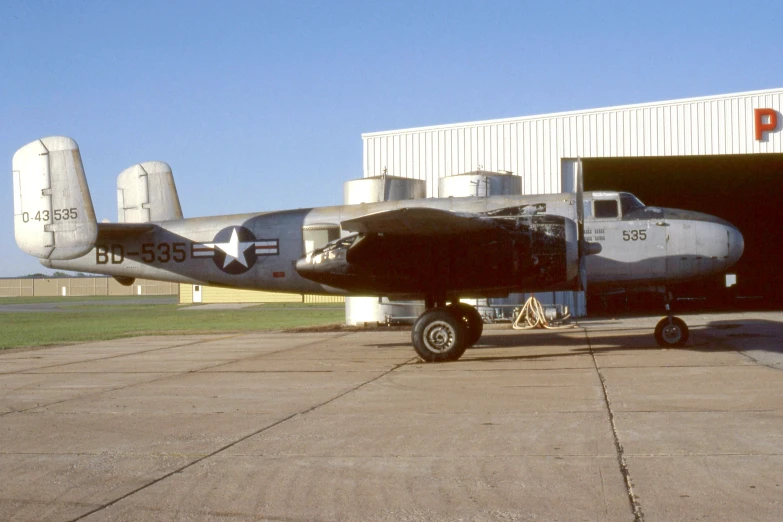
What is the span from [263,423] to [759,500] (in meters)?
5.16

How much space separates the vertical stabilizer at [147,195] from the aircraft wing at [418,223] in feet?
22.2

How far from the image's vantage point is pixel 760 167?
3353 centimetres

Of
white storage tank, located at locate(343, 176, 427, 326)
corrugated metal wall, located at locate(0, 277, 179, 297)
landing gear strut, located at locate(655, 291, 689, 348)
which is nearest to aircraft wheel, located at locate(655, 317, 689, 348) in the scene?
landing gear strut, located at locate(655, 291, 689, 348)

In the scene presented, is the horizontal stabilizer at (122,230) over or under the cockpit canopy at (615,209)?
under

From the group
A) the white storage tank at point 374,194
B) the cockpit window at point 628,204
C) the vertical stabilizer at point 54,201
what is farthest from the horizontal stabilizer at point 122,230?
the cockpit window at point 628,204

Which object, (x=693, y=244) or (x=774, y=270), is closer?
(x=693, y=244)

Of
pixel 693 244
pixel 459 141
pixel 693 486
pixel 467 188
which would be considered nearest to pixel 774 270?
pixel 459 141

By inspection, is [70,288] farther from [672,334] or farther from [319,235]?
[672,334]

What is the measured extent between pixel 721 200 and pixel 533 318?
23255 millimetres

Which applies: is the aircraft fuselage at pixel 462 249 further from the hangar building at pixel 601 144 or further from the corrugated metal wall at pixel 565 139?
the corrugated metal wall at pixel 565 139

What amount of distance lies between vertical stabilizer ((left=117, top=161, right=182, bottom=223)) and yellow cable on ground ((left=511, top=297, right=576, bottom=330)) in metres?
10.8

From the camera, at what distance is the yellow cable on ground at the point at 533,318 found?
24.4m

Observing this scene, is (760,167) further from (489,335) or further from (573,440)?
(573,440)

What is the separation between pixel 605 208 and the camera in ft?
53.1
